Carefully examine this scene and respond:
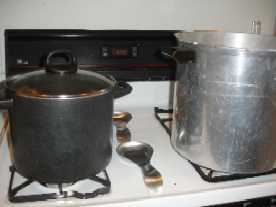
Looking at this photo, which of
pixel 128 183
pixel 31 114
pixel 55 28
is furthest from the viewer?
pixel 55 28

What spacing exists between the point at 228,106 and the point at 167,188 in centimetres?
21

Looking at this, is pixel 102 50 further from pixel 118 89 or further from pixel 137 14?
pixel 118 89

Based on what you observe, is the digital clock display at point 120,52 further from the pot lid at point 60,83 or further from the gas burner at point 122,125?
the pot lid at point 60,83

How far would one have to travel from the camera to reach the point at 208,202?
677mm

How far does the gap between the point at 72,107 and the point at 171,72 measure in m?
0.59

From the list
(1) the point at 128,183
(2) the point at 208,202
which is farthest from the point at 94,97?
(2) the point at 208,202

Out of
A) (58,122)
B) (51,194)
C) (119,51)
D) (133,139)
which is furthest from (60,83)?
(119,51)

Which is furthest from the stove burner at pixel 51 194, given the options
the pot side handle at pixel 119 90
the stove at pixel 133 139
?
the pot side handle at pixel 119 90

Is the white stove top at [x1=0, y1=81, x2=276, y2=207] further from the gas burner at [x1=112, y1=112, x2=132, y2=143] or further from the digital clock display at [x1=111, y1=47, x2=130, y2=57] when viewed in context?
the digital clock display at [x1=111, y1=47, x2=130, y2=57]

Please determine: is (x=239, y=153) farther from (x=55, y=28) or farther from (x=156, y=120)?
(x=55, y=28)

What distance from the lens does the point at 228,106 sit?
67 cm

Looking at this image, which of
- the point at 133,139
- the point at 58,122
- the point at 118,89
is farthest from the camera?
the point at 133,139

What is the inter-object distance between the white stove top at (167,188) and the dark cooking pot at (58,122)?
0.06 m

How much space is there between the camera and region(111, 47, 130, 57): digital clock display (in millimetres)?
1062
